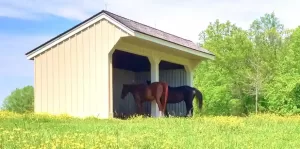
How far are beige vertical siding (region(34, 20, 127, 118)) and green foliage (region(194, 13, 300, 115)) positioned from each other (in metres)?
26.3

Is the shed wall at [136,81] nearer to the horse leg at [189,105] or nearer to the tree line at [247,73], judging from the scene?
the horse leg at [189,105]

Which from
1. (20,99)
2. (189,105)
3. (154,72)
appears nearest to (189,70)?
(189,105)

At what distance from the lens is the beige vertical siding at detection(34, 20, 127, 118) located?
69.1ft

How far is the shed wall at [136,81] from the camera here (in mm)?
30047

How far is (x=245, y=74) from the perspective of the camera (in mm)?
47844

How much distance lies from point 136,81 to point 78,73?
10.6 m

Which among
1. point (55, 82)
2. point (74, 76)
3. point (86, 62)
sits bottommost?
point (55, 82)

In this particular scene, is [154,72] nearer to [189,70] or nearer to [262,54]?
[189,70]

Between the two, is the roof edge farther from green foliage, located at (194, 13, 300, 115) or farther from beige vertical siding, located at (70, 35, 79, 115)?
green foliage, located at (194, 13, 300, 115)

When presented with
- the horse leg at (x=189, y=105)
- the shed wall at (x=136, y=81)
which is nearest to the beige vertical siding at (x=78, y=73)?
the shed wall at (x=136, y=81)

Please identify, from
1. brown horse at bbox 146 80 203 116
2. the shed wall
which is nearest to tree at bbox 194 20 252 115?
the shed wall

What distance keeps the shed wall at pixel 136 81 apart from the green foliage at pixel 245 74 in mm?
15655

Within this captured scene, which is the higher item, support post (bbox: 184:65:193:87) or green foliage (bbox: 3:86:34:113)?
support post (bbox: 184:65:193:87)

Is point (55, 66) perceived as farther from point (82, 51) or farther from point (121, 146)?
point (121, 146)
